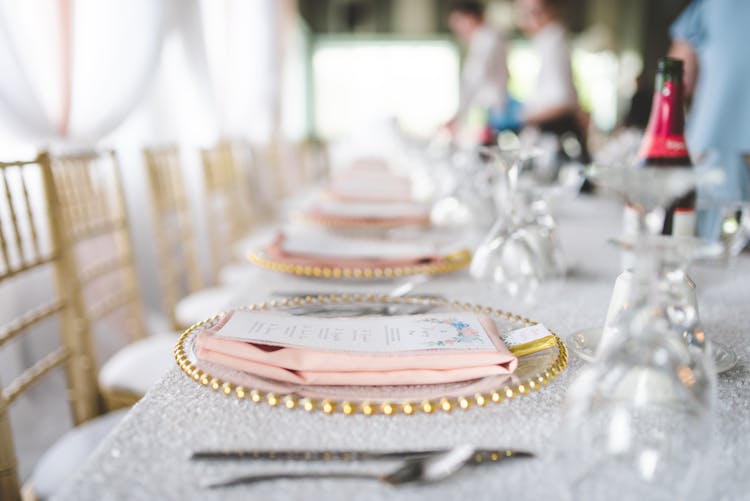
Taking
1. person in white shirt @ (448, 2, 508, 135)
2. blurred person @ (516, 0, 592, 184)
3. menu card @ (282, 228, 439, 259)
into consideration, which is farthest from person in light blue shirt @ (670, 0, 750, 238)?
person in white shirt @ (448, 2, 508, 135)

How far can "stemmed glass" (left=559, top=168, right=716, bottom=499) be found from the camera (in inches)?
16.4

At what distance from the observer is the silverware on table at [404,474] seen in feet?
1.41

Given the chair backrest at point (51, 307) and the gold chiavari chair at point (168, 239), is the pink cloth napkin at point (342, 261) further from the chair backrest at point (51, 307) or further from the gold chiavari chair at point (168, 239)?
the gold chiavari chair at point (168, 239)

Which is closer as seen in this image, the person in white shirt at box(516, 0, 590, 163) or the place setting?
the place setting

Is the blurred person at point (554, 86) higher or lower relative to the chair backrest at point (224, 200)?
higher

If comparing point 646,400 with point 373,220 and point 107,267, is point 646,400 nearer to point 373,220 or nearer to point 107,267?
point 373,220

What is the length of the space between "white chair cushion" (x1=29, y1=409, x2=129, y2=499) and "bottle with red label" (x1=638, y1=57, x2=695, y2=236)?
916mm

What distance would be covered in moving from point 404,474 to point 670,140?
32.4 inches

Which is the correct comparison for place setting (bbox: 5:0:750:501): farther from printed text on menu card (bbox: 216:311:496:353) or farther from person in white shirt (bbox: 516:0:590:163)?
person in white shirt (bbox: 516:0:590:163)

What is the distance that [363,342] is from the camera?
0.60 meters

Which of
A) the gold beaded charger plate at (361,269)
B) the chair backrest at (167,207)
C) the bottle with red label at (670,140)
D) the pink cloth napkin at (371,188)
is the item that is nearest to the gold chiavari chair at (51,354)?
the gold beaded charger plate at (361,269)

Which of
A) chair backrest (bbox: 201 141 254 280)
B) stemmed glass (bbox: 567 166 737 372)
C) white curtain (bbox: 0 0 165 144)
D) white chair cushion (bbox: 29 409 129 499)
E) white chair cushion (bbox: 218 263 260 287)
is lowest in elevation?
white chair cushion (bbox: 218 263 260 287)

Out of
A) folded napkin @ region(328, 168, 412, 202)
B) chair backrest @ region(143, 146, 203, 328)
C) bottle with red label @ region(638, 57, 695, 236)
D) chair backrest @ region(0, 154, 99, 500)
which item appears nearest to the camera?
bottle with red label @ region(638, 57, 695, 236)

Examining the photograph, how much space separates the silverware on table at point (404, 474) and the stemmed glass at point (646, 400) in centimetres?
8
